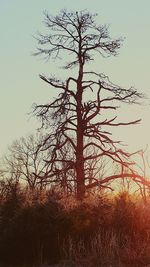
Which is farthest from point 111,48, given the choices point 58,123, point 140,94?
point 58,123

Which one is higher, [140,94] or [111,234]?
[140,94]

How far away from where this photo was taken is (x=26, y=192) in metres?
25.0

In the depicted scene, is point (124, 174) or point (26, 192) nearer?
point (26, 192)

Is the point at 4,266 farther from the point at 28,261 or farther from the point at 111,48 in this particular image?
the point at 111,48

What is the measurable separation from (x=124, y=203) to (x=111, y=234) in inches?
97.7

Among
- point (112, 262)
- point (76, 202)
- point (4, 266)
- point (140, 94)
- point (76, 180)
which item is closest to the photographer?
point (112, 262)

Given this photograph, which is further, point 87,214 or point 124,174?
point 124,174

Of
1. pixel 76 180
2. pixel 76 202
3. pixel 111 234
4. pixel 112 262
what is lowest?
pixel 112 262

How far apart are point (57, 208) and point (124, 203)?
11.1 feet

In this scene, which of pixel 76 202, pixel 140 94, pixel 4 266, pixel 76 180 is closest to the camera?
pixel 4 266

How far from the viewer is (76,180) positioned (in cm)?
3734

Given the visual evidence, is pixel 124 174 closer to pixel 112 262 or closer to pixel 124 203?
pixel 124 203

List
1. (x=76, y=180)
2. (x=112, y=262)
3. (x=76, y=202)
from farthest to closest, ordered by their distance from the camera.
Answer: (x=76, y=180) < (x=76, y=202) < (x=112, y=262)

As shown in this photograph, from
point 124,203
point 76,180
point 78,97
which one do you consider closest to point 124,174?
point 76,180
